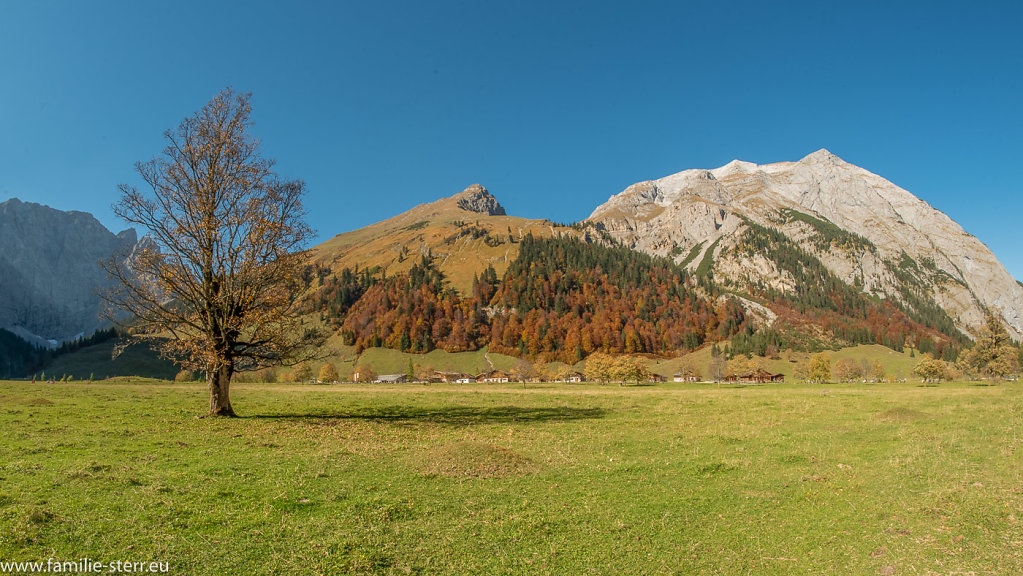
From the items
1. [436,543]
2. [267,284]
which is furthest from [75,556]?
[267,284]

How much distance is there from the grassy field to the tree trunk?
158 inches

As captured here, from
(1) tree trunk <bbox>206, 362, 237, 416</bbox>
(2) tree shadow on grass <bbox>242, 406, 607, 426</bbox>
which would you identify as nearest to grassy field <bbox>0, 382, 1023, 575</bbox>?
(1) tree trunk <bbox>206, 362, 237, 416</bbox>

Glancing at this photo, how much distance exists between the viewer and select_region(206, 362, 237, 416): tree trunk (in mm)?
25875

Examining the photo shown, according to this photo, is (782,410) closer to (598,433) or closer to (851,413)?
(851,413)

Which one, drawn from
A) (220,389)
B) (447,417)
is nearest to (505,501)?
(447,417)

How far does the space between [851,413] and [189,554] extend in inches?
1562

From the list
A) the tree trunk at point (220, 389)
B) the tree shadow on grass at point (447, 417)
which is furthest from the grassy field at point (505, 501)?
the tree shadow on grass at point (447, 417)

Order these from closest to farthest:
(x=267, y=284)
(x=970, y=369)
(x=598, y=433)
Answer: (x=598, y=433)
(x=267, y=284)
(x=970, y=369)

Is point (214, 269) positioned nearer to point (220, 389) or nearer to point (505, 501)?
point (220, 389)

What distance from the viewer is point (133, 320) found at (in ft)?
83.4

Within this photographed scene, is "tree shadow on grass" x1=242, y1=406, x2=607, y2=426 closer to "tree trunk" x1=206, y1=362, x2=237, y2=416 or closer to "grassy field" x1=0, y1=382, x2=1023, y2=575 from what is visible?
"tree trunk" x1=206, y1=362, x2=237, y2=416

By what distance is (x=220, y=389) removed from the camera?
26.6 m

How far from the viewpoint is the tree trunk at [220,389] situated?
25875mm

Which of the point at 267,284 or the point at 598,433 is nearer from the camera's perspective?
the point at 598,433
